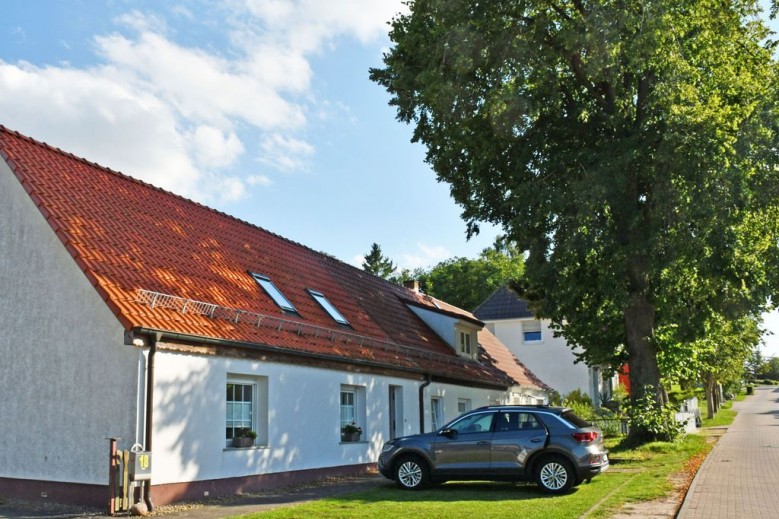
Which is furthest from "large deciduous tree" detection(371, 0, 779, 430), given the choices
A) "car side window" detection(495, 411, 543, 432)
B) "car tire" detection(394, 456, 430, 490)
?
"car tire" detection(394, 456, 430, 490)

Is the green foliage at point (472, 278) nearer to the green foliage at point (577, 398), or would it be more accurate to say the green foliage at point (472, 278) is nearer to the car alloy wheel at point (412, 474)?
the green foliage at point (577, 398)

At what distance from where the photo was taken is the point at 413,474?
14.9 m

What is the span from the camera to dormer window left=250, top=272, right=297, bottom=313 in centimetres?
1808

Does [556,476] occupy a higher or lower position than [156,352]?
lower

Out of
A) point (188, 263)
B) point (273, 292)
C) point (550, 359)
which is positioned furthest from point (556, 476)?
point (550, 359)

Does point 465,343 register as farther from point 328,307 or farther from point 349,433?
point 349,433

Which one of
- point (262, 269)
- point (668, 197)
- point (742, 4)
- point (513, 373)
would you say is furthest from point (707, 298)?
point (262, 269)

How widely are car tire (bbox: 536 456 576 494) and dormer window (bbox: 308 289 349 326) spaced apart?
308 inches

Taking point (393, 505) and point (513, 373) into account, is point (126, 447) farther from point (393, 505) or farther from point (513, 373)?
point (513, 373)

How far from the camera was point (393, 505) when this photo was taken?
500 inches

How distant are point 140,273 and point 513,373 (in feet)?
68.0

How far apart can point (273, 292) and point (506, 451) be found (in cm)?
711

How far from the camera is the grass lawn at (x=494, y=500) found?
11.7m

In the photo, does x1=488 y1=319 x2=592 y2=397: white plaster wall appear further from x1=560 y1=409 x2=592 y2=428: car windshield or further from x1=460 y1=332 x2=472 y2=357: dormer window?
x1=560 y1=409 x2=592 y2=428: car windshield
